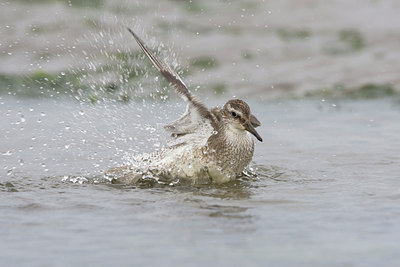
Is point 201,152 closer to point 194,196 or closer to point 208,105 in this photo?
point 194,196

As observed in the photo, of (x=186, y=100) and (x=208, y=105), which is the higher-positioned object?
(x=208, y=105)

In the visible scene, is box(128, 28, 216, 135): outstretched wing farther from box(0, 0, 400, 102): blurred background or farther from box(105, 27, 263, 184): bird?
box(0, 0, 400, 102): blurred background

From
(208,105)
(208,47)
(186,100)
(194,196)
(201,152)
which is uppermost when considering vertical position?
(208,47)

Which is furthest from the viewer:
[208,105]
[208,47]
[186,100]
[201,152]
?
[208,47]

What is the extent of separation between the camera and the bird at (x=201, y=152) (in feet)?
24.9

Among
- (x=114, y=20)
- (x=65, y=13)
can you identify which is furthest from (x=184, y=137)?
(x=65, y=13)

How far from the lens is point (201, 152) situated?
25.1 ft

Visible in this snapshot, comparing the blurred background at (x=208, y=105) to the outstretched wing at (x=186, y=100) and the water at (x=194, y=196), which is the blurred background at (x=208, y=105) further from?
the outstretched wing at (x=186, y=100)

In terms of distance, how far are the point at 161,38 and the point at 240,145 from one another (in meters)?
5.36

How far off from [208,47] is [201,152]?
5.99 meters

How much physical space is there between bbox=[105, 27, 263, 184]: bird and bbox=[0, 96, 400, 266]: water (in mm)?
189

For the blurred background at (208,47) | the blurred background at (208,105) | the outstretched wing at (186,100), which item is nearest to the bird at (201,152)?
the outstretched wing at (186,100)

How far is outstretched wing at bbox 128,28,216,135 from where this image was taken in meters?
7.10

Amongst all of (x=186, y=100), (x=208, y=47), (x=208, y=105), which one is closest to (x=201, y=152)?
(x=186, y=100)
